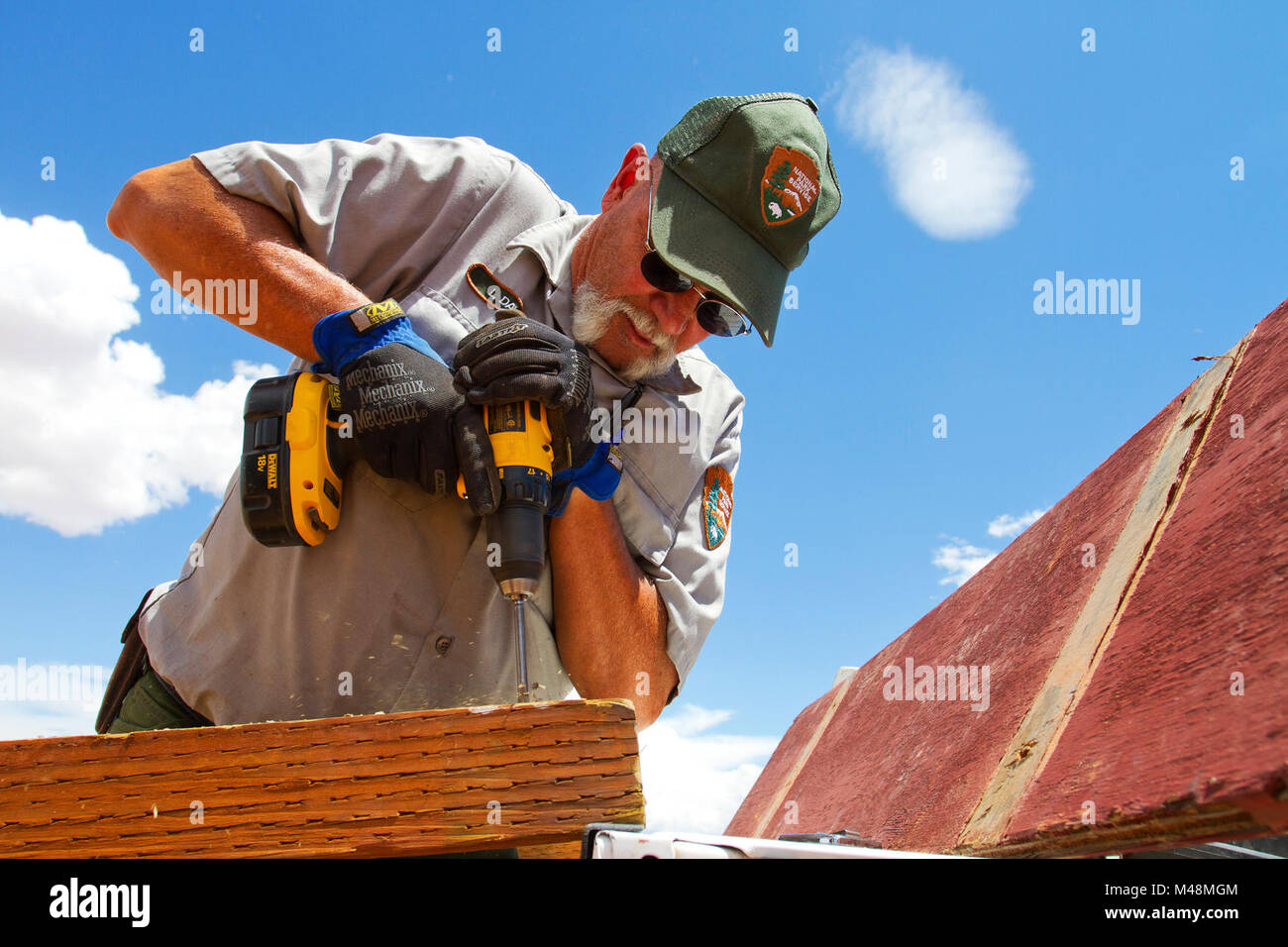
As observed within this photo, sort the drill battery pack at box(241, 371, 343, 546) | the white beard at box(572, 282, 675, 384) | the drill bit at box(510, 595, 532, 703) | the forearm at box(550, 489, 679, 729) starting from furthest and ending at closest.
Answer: the white beard at box(572, 282, 675, 384)
the forearm at box(550, 489, 679, 729)
the drill battery pack at box(241, 371, 343, 546)
the drill bit at box(510, 595, 532, 703)

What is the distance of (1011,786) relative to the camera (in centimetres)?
158

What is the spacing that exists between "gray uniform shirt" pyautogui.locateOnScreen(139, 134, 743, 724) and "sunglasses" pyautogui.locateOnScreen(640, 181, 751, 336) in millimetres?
255

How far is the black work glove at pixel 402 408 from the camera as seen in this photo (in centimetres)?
172

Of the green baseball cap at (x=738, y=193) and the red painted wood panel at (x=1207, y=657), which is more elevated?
the green baseball cap at (x=738, y=193)

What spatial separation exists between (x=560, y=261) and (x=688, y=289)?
1.14ft

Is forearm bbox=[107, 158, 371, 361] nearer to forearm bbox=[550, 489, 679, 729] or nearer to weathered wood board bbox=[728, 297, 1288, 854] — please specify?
forearm bbox=[550, 489, 679, 729]

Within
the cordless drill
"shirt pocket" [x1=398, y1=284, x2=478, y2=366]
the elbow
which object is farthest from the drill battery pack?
the elbow

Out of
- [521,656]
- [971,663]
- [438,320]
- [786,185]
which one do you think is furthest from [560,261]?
[971,663]

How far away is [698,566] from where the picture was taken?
8.36 ft

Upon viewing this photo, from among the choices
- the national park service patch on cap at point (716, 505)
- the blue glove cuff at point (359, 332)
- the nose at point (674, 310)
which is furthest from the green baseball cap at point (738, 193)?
the blue glove cuff at point (359, 332)

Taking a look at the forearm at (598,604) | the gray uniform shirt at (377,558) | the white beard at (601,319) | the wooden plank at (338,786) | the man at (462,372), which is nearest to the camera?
the wooden plank at (338,786)

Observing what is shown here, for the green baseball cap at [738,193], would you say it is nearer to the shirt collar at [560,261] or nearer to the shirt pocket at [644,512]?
the shirt collar at [560,261]

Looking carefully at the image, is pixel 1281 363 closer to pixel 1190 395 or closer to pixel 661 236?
pixel 1190 395

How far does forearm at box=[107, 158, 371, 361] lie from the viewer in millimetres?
1911
